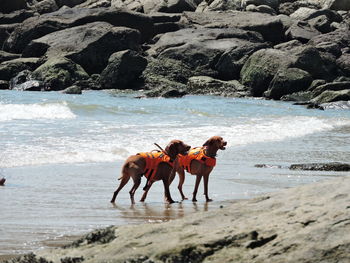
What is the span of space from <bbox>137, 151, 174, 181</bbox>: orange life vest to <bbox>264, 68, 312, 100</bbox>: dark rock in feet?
93.4

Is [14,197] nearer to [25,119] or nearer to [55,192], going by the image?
[55,192]

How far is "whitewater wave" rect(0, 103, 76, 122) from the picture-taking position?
2084 cm

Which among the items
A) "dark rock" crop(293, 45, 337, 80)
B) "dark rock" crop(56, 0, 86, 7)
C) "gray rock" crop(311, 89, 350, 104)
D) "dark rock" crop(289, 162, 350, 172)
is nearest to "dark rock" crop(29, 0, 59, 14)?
"dark rock" crop(56, 0, 86, 7)

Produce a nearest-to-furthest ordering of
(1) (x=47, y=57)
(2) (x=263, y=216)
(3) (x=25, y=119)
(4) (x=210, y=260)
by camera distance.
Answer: (4) (x=210, y=260), (2) (x=263, y=216), (3) (x=25, y=119), (1) (x=47, y=57)

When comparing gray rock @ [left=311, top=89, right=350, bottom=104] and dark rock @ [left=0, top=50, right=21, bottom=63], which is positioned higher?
dark rock @ [left=0, top=50, right=21, bottom=63]

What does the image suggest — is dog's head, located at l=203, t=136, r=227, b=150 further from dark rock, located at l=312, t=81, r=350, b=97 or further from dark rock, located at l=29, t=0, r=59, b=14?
dark rock, located at l=29, t=0, r=59, b=14

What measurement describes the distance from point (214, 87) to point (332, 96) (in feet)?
23.3

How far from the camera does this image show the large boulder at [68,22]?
44.7 meters

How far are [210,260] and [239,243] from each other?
0.20m

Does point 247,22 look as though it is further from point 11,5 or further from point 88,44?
point 11,5

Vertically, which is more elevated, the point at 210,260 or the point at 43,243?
the point at 210,260

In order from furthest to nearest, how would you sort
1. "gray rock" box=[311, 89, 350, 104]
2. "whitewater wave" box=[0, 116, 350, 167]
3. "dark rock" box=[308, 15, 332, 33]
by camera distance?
"dark rock" box=[308, 15, 332, 33], "gray rock" box=[311, 89, 350, 104], "whitewater wave" box=[0, 116, 350, 167]

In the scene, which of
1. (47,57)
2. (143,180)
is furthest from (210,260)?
(47,57)

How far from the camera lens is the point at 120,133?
1775 cm
